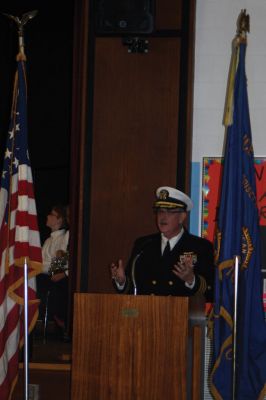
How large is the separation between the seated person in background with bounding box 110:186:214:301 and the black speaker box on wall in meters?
1.07

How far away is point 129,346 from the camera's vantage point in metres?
3.78

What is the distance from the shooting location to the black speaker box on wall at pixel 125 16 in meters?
5.22

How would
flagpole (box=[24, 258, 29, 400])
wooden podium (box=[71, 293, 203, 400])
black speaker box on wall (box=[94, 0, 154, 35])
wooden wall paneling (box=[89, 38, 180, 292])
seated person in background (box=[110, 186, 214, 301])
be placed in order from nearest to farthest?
wooden podium (box=[71, 293, 203, 400]) → flagpole (box=[24, 258, 29, 400]) → seated person in background (box=[110, 186, 214, 301]) → black speaker box on wall (box=[94, 0, 154, 35]) → wooden wall paneling (box=[89, 38, 180, 292])

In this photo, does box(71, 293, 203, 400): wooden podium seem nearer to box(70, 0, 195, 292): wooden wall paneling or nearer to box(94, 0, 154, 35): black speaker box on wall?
box(70, 0, 195, 292): wooden wall paneling

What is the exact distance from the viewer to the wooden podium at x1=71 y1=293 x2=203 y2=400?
3.76m

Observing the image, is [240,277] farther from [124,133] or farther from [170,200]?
[124,133]

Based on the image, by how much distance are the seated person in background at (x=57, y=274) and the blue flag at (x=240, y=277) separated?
258cm

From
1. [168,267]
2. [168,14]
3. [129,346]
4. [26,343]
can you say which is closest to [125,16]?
[168,14]

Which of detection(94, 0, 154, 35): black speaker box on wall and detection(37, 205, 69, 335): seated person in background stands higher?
detection(94, 0, 154, 35): black speaker box on wall

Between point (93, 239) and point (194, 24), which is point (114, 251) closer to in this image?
point (93, 239)

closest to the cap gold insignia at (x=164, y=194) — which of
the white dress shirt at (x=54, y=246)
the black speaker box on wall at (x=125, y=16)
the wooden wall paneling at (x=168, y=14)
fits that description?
the black speaker box on wall at (x=125, y=16)

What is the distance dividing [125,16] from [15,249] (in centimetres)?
159

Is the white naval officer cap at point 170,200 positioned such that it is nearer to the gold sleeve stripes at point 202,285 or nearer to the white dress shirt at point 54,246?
the gold sleeve stripes at point 202,285

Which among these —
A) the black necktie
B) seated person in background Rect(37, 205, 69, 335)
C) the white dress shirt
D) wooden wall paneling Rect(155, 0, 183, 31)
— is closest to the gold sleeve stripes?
the black necktie
